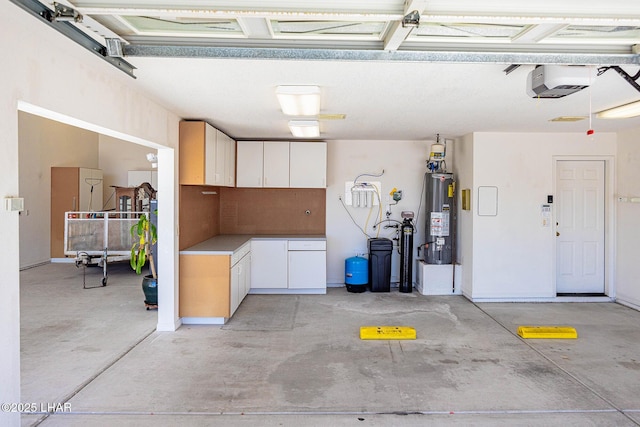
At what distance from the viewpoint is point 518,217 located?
18.8 ft

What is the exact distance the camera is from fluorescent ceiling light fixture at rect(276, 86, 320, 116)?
327 cm

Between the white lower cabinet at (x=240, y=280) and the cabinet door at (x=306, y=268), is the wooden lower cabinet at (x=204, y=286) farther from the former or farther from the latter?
the cabinet door at (x=306, y=268)

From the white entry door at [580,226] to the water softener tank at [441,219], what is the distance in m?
1.52

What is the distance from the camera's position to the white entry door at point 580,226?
587 cm

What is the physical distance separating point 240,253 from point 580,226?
16.1 feet

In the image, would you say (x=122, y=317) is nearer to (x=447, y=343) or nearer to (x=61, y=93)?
(x=61, y=93)

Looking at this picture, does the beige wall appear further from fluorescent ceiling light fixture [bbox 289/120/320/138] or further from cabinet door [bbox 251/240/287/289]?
fluorescent ceiling light fixture [bbox 289/120/320/138]

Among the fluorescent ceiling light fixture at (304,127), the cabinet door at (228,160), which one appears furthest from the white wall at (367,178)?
the cabinet door at (228,160)

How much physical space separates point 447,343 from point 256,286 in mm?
3004

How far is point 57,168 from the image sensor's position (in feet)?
29.8

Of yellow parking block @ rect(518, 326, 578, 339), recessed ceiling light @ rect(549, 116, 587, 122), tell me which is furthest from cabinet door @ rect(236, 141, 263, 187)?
yellow parking block @ rect(518, 326, 578, 339)

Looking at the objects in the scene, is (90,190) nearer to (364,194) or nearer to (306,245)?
(306,245)

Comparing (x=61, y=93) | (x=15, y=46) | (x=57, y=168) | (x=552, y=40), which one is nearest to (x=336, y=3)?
(x=552, y=40)

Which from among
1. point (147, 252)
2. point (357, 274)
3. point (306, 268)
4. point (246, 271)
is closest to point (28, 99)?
point (147, 252)
